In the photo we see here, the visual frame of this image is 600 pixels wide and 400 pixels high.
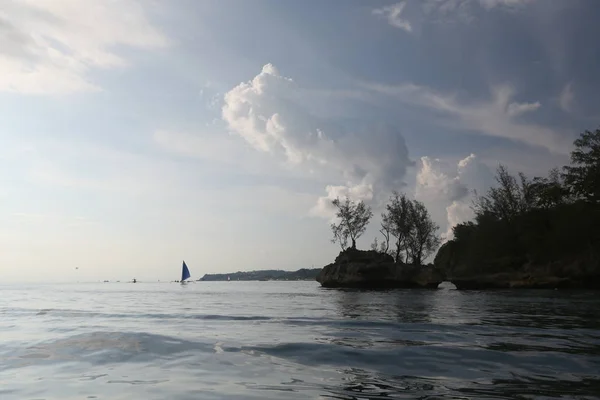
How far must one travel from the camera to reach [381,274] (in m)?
65.1

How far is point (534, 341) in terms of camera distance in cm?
1030

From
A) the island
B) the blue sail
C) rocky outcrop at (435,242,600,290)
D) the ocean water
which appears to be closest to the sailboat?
the blue sail

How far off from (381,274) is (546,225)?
25177 mm

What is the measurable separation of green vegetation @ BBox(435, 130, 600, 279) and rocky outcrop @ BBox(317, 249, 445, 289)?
510 inches

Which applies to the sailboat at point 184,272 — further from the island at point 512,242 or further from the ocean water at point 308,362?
the ocean water at point 308,362

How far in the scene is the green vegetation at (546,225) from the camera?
183 feet

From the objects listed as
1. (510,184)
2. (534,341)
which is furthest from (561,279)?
(534,341)

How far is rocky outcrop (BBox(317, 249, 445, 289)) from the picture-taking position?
63.4 metres

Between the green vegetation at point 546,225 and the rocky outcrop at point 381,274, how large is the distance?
42.5 ft

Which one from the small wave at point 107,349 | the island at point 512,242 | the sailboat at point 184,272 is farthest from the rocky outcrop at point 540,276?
the sailboat at point 184,272

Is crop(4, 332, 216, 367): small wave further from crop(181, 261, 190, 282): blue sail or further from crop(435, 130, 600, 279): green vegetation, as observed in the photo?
crop(181, 261, 190, 282): blue sail

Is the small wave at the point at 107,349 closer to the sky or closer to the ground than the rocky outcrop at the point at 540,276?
closer to the ground

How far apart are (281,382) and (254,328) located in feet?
24.8

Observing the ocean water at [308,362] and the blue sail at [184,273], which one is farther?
the blue sail at [184,273]
